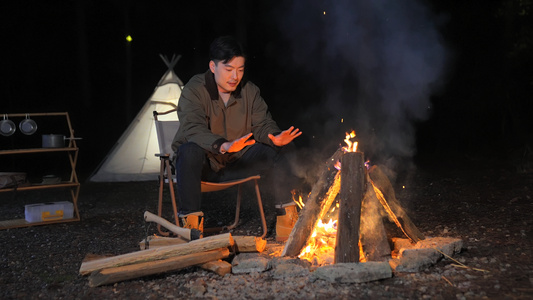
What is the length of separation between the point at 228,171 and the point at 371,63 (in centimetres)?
627

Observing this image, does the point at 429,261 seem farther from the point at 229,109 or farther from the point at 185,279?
the point at 229,109

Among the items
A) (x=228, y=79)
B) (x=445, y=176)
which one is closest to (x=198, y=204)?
(x=228, y=79)

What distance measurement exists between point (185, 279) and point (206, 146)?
890 millimetres

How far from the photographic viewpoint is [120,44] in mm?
13562

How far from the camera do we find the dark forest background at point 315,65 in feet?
28.3

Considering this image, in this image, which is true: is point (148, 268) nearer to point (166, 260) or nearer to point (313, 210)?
point (166, 260)

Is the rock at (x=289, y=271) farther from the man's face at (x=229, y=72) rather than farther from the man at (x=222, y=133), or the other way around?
the man's face at (x=229, y=72)

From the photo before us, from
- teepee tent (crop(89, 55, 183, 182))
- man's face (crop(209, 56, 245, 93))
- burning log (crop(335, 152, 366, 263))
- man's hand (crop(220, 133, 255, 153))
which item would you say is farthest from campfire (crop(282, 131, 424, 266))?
teepee tent (crop(89, 55, 183, 182))

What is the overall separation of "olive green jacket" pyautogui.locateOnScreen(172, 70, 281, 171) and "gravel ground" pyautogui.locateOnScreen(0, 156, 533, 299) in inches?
29.6

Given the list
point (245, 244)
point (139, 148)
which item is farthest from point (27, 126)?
point (245, 244)

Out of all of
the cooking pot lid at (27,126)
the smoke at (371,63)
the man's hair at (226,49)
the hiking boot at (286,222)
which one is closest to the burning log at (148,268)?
the hiking boot at (286,222)

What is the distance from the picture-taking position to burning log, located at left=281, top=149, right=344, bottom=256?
2902 millimetres

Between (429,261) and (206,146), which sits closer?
(429,261)

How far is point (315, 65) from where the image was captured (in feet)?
45.4
